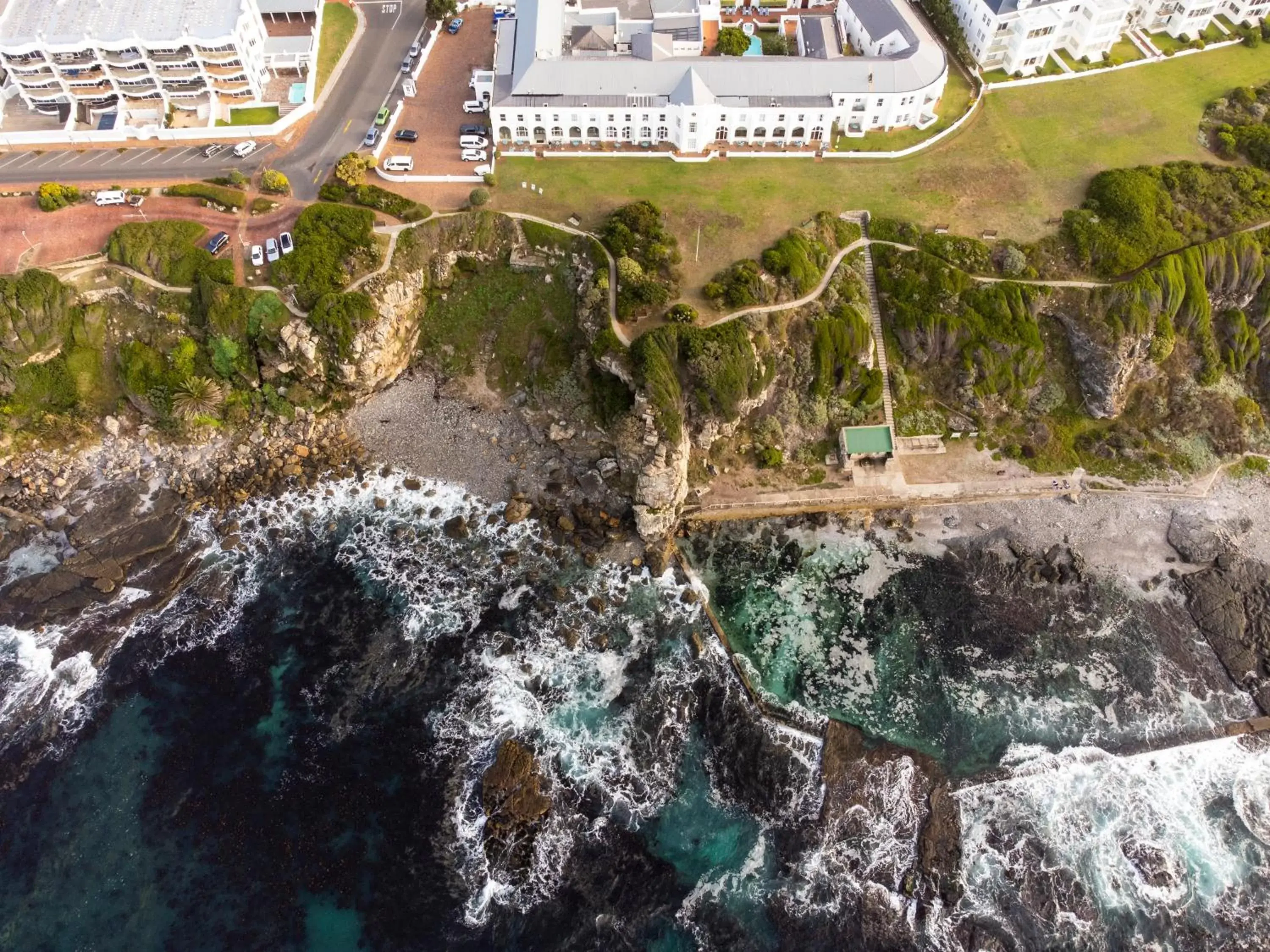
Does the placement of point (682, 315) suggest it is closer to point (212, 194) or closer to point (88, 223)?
point (212, 194)

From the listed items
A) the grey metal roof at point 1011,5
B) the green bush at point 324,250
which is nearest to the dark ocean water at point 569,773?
the green bush at point 324,250

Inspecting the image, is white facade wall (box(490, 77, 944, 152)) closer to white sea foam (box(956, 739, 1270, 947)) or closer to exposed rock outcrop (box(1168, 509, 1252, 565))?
exposed rock outcrop (box(1168, 509, 1252, 565))

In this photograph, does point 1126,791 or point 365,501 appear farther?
point 365,501

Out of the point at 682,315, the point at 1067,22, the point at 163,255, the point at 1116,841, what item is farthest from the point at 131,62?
the point at 1116,841

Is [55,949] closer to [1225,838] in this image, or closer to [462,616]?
[462,616]

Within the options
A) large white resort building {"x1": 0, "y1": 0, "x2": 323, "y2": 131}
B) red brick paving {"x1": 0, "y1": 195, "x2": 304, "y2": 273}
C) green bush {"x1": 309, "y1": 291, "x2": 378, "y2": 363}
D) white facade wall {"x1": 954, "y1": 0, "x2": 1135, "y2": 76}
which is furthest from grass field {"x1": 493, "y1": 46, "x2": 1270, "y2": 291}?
large white resort building {"x1": 0, "y1": 0, "x2": 323, "y2": 131}

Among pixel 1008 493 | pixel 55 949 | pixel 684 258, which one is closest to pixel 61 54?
pixel 684 258

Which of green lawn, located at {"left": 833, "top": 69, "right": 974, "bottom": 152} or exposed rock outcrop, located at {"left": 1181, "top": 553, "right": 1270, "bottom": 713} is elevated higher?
green lawn, located at {"left": 833, "top": 69, "right": 974, "bottom": 152}
